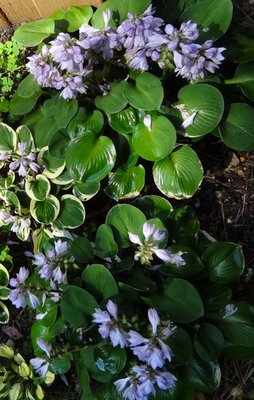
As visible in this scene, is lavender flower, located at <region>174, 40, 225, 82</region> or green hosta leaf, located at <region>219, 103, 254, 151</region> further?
green hosta leaf, located at <region>219, 103, 254, 151</region>

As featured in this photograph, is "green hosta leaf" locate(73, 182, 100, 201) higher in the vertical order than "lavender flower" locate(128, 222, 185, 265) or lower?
lower

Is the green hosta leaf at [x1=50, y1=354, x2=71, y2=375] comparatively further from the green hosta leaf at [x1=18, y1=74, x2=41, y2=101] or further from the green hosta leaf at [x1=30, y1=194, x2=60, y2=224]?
the green hosta leaf at [x1=18, y1=74, x2=41, y2=101]

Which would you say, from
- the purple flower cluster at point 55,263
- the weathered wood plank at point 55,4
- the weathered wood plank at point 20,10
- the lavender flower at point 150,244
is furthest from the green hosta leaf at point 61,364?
the weathered wood plank at point 20,10

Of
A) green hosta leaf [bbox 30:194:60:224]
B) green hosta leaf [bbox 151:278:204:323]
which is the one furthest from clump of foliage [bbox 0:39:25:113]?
green hosta leaf [bbox 151:278:204:323]

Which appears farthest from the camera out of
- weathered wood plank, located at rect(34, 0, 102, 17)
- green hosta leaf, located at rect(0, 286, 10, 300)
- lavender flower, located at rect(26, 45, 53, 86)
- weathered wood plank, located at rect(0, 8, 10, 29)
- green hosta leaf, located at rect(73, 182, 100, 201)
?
weathered wood plank, located at rect(0, 8, 10, 29)

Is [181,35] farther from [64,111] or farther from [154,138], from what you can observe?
[64,111]

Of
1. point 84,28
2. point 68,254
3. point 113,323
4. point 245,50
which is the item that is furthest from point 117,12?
point 113,323
